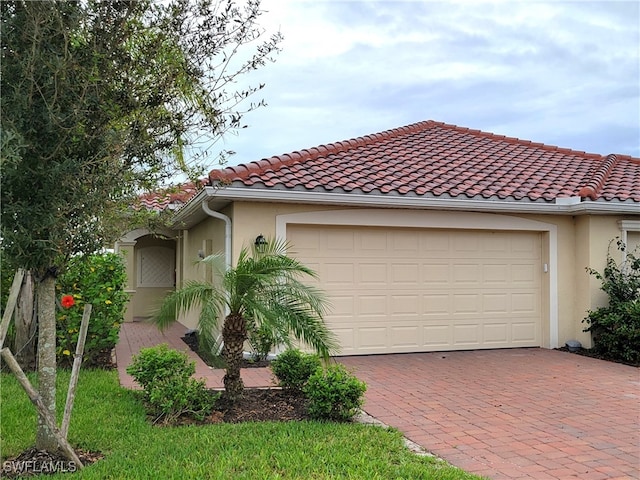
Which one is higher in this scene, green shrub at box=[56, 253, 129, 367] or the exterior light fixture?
the exterior light fixture

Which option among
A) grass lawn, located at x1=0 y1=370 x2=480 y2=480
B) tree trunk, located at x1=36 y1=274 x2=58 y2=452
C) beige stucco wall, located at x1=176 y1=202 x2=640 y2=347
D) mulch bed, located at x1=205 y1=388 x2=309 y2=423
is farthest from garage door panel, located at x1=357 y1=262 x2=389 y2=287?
tree trunk, located at x1=36 y1=274 x2=58 y2=452

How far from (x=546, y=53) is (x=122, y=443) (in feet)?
32.5

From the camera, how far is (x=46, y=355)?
4.69 meters

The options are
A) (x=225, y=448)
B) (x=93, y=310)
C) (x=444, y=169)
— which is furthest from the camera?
(x=444, y=169)

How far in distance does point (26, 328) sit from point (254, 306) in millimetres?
4545

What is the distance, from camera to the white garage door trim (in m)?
9.66

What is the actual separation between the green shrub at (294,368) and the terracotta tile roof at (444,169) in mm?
2829

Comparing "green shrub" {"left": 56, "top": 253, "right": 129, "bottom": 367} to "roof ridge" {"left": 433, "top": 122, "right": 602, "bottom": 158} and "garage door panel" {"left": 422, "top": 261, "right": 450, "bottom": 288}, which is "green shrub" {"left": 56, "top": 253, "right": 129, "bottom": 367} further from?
"roof ridge" {"left": 433, "top": 122, "right": 602, "bottom": 158}

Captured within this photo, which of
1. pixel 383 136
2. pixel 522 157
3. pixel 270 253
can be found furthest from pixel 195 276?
pixel 522 157

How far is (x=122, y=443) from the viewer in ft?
16.7

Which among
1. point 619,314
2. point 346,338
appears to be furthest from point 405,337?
point 619,314

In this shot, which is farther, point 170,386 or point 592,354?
point 592,354

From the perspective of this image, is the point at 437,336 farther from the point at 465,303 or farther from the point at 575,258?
the point at 575,258

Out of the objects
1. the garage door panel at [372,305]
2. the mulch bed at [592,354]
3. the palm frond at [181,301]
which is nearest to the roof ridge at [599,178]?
the mulch bed at [592,354]
